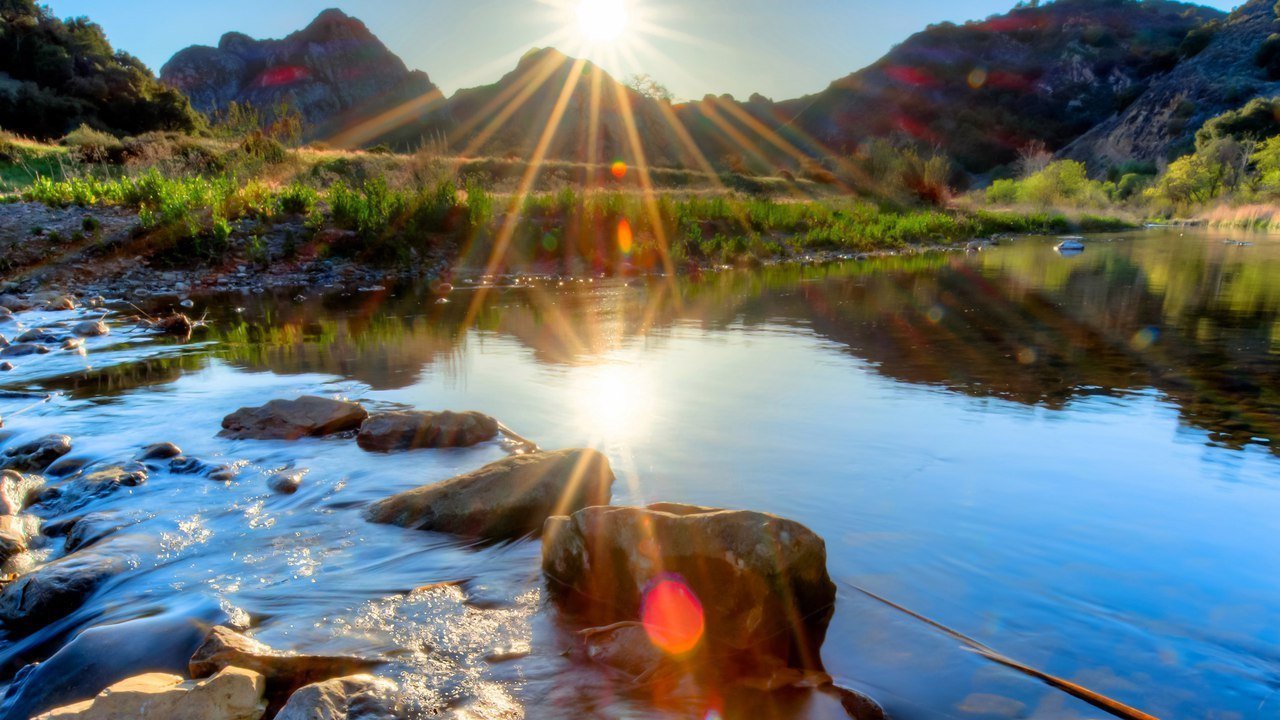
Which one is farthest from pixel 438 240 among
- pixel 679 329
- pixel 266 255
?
pixel 679 329

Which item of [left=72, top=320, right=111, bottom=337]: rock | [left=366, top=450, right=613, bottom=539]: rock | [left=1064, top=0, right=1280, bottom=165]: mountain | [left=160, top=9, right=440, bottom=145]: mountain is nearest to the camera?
[left=366, top=450, right=613, bottom=539]: rock

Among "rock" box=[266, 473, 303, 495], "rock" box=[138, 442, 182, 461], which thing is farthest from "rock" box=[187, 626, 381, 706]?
"rock" box=[138, 442, 182, 461]

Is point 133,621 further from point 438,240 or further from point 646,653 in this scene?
point 438,240

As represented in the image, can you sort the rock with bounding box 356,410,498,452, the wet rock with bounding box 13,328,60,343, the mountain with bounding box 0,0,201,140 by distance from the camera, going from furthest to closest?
1. the mountain with bounding box 0,0,201,140
2. the wet rock with bounding box 13,328,60,343
3. the rock with bounding box 356,410,498,452

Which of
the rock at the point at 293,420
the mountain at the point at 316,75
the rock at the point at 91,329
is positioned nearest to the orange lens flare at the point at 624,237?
the rock at the point at 91,329

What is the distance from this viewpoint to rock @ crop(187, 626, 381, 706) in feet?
7.30

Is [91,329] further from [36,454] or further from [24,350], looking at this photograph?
[36,454]

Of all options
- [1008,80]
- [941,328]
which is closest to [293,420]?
[941,328]

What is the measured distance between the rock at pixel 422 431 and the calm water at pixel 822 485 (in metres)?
0.18

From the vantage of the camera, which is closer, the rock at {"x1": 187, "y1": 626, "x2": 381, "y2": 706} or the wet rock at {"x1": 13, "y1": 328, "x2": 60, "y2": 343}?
the rock at {"x1": 187, "y1": 626, "x2": 381, "y2": 706}

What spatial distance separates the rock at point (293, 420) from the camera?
194 inches

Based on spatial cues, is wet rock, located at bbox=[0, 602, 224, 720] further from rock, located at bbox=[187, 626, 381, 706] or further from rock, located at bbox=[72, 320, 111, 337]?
rock, located at bbox=[72, 320, 111, 337]

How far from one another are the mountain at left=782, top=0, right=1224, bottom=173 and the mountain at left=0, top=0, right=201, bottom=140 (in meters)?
79.7

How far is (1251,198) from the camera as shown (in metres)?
41.7
